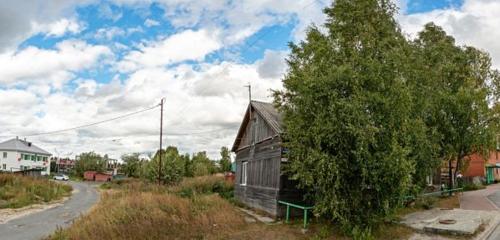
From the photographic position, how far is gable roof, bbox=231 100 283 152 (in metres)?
18.8

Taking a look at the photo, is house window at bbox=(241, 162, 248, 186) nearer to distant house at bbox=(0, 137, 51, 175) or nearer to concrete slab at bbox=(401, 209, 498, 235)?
concrete slab at bbox=(401, 209, 498, 235)

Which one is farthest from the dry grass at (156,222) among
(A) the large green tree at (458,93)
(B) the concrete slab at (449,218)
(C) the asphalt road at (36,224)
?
(A) the large green tree at (458,93)

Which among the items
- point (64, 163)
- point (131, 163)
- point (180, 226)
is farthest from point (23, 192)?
point (64, 163)

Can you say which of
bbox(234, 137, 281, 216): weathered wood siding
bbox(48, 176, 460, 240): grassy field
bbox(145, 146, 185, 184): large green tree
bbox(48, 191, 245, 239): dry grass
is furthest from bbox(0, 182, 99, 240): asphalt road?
bbox(145, 146, 185, 184): large green tree

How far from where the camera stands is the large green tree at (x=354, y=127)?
42.5 feet

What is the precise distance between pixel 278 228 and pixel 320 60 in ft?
20.8

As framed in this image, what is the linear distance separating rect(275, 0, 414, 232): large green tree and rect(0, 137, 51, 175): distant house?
77.6 meters

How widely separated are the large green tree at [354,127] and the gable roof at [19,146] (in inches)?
3386

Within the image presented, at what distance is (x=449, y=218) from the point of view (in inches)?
653

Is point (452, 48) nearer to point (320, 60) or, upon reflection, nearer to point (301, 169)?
point (320, 60)

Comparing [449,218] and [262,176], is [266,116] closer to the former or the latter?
[262,176]

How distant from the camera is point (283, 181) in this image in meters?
17.8

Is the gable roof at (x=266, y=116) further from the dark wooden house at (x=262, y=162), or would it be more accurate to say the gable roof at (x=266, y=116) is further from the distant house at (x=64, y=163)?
the distant house at (x=64, y=163)

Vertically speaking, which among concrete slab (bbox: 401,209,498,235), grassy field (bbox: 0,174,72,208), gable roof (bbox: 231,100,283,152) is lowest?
grassy field (bbox: 0,174,72,208)
